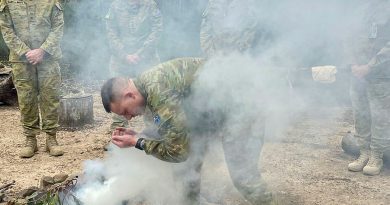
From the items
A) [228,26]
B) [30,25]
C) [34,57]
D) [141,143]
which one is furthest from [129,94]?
[30,25]

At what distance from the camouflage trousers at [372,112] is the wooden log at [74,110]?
3745mm

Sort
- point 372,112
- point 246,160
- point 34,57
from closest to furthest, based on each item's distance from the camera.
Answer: point 246,160 < point 372,112 < point 34,57

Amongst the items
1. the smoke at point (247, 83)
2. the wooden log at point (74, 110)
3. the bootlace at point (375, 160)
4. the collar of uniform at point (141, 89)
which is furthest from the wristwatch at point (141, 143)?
the wooden log at point (74, 110)

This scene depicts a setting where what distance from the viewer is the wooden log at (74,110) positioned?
642 cm

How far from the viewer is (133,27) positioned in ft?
19.1

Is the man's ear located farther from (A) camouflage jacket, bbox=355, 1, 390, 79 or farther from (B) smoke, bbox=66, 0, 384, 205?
(A) camouflage jacket, bbox=355, 1, 390, 79

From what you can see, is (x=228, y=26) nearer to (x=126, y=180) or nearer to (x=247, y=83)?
(x=247, y=83)

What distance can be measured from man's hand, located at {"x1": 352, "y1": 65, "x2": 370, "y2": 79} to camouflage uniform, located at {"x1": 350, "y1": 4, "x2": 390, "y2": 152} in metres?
0.05

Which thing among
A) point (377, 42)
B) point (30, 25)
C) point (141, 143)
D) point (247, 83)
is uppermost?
point (30, 25)

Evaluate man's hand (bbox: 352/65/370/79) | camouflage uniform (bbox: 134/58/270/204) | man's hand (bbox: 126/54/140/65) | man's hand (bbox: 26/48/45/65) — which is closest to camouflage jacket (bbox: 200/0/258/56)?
man's hand (bbox: 126/54/140/65)

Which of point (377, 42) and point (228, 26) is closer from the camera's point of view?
point (377, 42)

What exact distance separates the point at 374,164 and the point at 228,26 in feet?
7.74

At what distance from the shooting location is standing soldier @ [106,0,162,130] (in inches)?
227

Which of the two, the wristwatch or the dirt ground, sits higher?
the wristwatch
